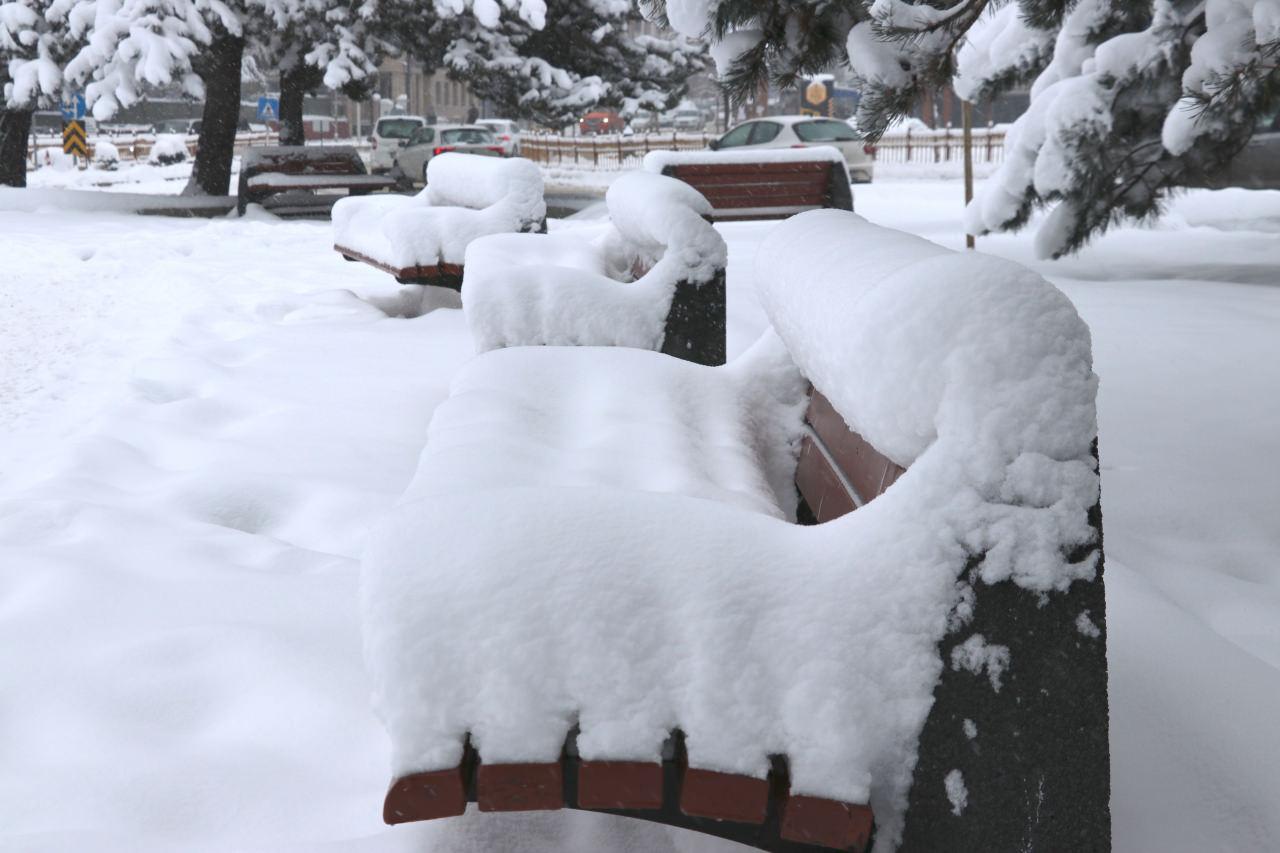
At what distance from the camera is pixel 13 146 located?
18.1 meters

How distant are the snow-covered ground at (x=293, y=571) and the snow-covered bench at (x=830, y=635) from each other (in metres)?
0.51

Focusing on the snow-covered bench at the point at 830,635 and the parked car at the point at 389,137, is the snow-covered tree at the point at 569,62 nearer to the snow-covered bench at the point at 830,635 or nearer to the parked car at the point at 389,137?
the parked car at the point at 389,137

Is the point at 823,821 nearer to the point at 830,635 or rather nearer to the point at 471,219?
the point at 830,635

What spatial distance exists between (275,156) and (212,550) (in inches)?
567

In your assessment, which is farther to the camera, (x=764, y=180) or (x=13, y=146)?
(x=13, y=146)

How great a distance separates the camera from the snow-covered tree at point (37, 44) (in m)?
15.0

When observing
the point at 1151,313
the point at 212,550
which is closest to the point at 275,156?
the point at 1151,313

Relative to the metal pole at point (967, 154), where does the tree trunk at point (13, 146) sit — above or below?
above

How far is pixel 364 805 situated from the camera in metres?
2.14

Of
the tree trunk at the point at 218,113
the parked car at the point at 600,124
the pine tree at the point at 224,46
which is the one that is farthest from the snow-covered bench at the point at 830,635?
the parked car at the point at 600,124

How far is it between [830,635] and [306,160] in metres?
16.4

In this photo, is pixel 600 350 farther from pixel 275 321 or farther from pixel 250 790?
pixel 275 321

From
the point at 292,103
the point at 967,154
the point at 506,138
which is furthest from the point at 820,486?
the point at 506,138

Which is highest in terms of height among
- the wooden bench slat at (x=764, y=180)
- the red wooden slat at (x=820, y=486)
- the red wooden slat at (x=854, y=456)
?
the wooden bench slat at (x=764, y=180)
